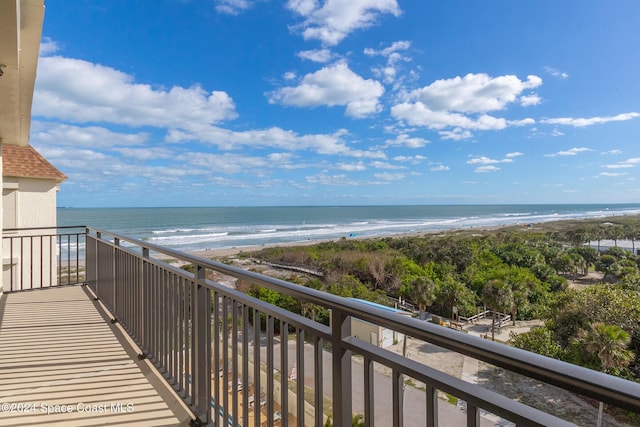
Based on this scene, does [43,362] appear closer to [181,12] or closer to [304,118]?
[181,12]

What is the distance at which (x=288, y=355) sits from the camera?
56.2 inches

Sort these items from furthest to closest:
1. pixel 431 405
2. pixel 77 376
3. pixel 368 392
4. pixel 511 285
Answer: pixel 511 285, pixel 77 376, pixel 368 392, pixel 431 405

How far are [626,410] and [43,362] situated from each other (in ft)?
11.4

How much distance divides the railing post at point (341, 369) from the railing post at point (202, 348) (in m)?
0.97

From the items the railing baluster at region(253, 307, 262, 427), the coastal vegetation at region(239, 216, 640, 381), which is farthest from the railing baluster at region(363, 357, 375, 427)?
the coastal vegetation at region(239, 216, 640, 381)

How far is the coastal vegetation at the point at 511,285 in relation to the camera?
11.1 metres

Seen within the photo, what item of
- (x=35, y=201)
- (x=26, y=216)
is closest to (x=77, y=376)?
(x=26, y=216)

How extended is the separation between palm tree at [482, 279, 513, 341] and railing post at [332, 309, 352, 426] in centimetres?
1803

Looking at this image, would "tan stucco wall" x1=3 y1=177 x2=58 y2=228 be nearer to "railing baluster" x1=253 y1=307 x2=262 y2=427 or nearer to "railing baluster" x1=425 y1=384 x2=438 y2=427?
"railing baluster" x1=253 y1=307 x2=262 y2=427

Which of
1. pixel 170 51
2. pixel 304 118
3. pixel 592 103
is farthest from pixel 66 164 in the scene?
pixel 592 103

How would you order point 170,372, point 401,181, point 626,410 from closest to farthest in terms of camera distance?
point 626,410, point 170,372, point 401,181

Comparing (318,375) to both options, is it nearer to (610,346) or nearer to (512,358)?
(512,358)

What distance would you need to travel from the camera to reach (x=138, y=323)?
→ 9.05 feet

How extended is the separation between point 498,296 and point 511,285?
7.96ft
